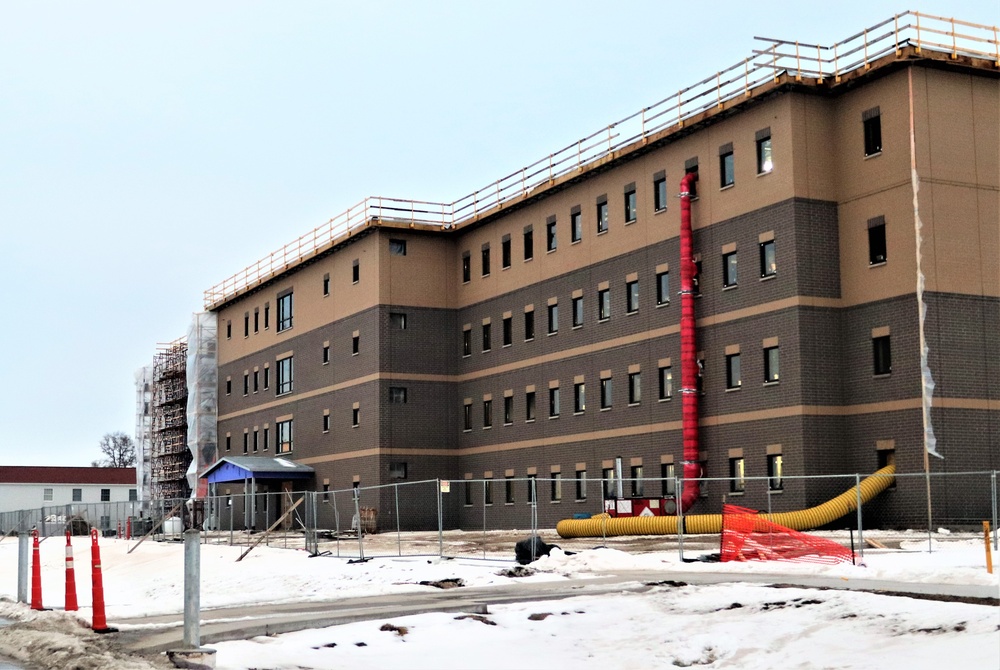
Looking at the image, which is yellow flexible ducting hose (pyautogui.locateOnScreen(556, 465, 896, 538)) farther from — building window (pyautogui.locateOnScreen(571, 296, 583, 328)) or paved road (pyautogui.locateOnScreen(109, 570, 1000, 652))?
paved road (pyautogui.locateOnScreen(109, 570, 1000, 652))

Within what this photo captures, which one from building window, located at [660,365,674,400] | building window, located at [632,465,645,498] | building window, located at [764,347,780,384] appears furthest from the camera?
building window, located at [632,465,645,498]

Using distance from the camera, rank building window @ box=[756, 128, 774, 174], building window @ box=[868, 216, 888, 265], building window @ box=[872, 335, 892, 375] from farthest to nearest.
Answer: building window @ box=[756, 128, 774, 174], building window @ box=[868, 216, 888, 265], building window @ box=[872, 335, 892, 375]

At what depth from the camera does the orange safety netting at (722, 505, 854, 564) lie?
2632 centimetres

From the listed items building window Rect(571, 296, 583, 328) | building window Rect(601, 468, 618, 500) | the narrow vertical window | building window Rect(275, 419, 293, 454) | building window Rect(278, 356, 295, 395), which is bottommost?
building window Rect(601, 468, 618, 500)

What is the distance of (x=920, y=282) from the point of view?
39875 mm

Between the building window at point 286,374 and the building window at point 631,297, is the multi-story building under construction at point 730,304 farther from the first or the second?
the building window at point 286,374

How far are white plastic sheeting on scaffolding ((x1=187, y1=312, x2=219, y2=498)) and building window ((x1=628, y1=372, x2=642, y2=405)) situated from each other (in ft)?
133

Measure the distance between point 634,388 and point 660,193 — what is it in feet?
25.0

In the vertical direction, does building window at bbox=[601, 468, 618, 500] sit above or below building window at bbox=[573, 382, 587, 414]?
below

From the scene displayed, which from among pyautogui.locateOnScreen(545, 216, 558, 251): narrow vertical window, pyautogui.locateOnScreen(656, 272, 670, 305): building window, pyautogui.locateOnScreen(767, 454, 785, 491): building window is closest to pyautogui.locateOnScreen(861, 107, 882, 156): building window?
pyautogui.locateOnScreen(656, 272, 670, 305): building window

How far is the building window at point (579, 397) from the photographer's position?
176 ft

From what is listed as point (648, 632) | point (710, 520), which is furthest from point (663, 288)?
point (648, 632)

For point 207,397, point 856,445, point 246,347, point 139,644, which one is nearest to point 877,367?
point 856,445

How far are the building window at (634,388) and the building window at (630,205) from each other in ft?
19.9
